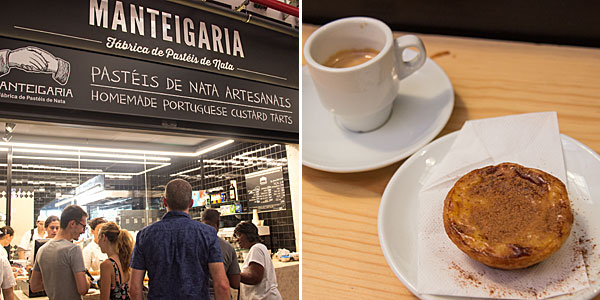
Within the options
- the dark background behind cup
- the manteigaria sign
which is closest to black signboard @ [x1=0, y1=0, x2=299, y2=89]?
the manteigaria sign

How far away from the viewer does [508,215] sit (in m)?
0.35

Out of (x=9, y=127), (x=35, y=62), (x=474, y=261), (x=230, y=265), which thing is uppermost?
(x=35, y=62)

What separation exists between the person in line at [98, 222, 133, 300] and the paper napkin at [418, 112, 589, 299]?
143 cm

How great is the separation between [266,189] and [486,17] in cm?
141

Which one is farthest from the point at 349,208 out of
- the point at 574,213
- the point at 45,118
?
the point at 45,118

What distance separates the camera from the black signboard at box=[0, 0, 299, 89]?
128 centimetres

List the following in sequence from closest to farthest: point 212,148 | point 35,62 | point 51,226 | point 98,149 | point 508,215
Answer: point 508,215, point 35,62, point 51,226, point 98,149, point 212,148

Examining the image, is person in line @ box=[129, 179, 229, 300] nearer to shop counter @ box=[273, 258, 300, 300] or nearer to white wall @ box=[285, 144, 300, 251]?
shop counter @ box=[273, 258, 300, 300]

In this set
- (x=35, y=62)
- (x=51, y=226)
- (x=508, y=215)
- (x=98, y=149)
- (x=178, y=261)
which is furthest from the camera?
(x=98, y=149)

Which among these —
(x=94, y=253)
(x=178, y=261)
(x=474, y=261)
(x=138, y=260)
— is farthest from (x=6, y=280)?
(x=474, y=261)

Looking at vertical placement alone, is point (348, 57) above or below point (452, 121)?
above

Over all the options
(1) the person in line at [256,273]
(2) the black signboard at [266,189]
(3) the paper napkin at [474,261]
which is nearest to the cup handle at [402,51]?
(3) the paper napkin at [474,261]

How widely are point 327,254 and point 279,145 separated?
150 centimetres

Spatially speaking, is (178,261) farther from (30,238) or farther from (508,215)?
(508,215)
